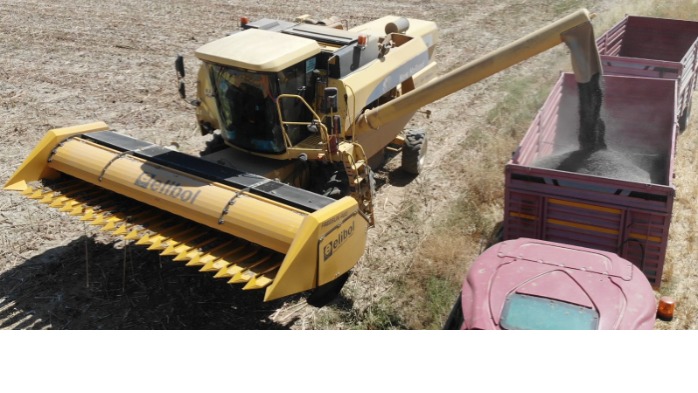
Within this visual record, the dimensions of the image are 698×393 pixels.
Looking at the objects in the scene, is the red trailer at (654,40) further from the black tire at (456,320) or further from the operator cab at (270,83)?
the black tire at (456,320)

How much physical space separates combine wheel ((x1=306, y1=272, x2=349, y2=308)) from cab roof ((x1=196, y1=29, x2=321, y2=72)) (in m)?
2.06

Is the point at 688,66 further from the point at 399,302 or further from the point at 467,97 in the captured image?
the point at 399,302

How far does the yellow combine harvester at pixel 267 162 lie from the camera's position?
19.2ft

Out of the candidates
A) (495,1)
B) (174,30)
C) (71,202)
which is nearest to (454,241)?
(71,202)

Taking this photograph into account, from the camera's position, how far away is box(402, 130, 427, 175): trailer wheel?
8898 millimetres

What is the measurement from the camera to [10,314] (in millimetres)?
6461

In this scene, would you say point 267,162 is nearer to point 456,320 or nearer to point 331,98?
point 331,98

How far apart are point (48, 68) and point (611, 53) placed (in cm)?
1032

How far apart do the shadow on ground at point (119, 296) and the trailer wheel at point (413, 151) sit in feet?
10.0

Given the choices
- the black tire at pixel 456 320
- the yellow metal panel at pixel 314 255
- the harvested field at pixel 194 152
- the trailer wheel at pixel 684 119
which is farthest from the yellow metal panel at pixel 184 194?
the trailer wheel at pixel 684 119

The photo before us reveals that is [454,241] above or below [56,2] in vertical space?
below

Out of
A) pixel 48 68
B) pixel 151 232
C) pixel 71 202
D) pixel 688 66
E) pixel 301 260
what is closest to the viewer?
pixel 301 260

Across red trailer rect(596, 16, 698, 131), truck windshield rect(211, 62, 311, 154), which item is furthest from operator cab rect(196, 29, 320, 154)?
red trailer rect(596, 16, 698, 131)

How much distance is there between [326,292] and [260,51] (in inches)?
94.7
